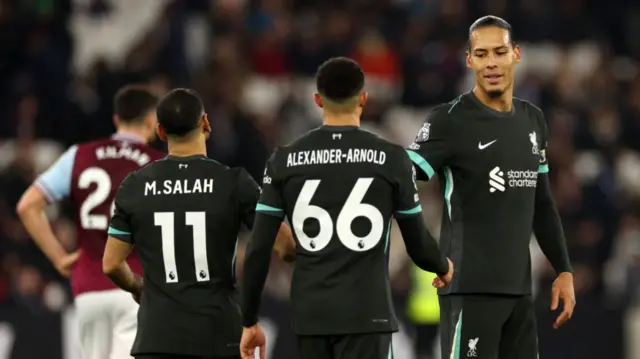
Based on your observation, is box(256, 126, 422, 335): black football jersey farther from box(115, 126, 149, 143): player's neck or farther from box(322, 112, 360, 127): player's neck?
box(115, 126, 149, 143): player's neck

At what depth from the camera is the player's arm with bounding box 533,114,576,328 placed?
7.74 metres

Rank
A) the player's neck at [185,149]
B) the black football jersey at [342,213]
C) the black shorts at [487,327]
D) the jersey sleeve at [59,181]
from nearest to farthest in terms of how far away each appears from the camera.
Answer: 1. the black football jersey at [342,213]
2. the player's neck at [185,149]
3. the black shorts at [487,327]
4. the jersey sleeve at [59,181]

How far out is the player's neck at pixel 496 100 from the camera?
25.0ft

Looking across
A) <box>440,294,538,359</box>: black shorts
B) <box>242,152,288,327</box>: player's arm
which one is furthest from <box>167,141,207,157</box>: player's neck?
<box>440,294,538,359</box>: black shorts

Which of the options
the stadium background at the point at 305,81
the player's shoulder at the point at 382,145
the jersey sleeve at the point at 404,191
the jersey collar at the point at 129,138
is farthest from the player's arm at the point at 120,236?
the stadium background at the point at 305,81

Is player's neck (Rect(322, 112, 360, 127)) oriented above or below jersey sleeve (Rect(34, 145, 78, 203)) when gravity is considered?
below

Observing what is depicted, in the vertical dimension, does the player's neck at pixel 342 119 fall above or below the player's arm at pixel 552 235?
above

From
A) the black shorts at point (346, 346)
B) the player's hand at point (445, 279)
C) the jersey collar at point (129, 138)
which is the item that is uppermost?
the jersey collar at point (129, 138)

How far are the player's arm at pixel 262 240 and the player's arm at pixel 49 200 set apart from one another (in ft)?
→ 8.32

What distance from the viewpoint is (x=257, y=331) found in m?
6.93

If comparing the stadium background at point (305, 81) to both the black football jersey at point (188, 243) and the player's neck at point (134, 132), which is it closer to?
the player's neck at point (134, 132)

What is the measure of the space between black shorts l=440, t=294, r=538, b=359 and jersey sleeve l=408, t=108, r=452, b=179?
656 millimetres

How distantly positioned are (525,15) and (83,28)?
5265 millimetres

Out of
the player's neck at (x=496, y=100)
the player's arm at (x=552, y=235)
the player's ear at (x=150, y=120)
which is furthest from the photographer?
the player's ear at (x=150, y=120)
